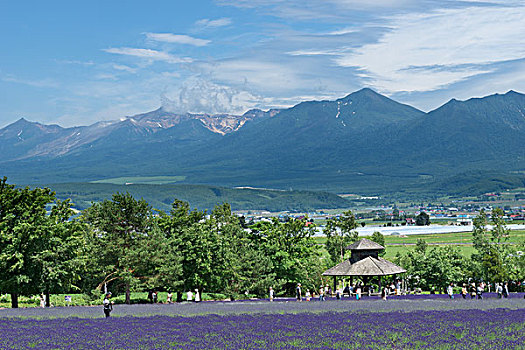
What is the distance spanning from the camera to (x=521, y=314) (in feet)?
114

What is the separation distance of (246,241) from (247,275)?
5.99 m

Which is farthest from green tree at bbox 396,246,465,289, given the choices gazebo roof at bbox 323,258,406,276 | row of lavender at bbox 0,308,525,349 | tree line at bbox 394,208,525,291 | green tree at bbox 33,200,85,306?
row of lavender at bbox 0,308,525,349

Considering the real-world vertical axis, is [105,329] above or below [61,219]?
below

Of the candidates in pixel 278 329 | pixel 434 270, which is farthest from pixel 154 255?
pixel 434 270

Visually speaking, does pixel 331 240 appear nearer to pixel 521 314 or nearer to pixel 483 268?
pixel 483 268

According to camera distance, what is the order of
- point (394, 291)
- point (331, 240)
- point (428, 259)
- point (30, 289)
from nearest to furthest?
point (30, 289), point (394, 291), point (428, 259), point (331, 240)

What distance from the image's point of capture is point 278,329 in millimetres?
30344

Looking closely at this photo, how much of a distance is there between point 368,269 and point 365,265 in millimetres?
660

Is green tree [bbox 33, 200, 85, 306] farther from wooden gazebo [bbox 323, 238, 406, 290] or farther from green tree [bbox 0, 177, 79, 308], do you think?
wooden gazebo [bbox 323, 238, 406, 290]

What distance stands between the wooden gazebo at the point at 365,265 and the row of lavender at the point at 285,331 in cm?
2114

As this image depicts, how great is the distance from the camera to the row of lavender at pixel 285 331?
985 inches

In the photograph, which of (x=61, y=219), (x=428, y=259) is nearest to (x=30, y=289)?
(x=61, y=219)

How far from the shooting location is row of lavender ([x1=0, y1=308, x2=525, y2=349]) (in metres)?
25.0

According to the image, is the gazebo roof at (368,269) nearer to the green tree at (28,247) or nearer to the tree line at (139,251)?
the tree line at (139,251)
